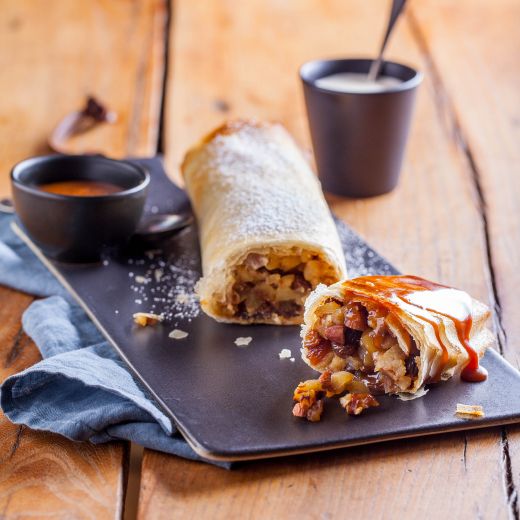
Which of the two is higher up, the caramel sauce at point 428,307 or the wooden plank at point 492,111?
the caramel sauce at point 428,307

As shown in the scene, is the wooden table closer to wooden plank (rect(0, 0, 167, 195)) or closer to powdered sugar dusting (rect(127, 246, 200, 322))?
wooden plank (rect(0, 0, 167, 195))

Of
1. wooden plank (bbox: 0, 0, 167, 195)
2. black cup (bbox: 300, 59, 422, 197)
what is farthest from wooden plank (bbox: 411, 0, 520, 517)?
wooden plank (bbox: 0, 0, 167, 195)

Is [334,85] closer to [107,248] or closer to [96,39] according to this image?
[107,248]

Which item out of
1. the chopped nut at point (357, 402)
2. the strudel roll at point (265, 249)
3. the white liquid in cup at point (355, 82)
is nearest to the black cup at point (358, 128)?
the white liquid in cup at point (355, 82)

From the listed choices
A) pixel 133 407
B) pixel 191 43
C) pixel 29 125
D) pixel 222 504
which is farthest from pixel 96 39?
pixel 222 504

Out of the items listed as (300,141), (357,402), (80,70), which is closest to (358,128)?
(300,141)

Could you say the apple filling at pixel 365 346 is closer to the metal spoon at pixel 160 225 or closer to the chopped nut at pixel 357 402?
the chopped nut at pixel 357 402
